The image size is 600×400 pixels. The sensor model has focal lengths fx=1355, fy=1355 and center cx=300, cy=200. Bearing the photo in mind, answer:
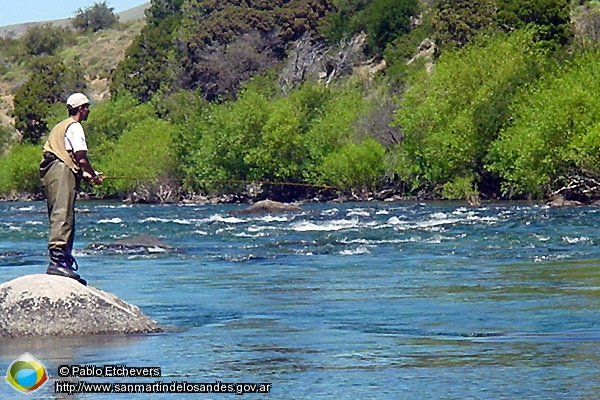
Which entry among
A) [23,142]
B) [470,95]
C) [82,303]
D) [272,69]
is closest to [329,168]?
[470,95]

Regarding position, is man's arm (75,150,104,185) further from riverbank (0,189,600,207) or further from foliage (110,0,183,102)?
foliage (110,0,183,102)

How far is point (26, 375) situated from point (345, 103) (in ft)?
196

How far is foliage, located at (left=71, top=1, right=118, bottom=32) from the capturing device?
517 ft

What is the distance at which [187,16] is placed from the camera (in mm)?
101500

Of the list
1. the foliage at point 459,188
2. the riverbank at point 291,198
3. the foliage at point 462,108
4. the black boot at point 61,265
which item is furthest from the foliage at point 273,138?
the black boot at point 61,265

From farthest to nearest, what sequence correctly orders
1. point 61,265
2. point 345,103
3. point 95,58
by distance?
1. point 95,58
2. point 345,103
3. point 61,265

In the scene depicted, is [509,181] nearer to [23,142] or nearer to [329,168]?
[329,168]

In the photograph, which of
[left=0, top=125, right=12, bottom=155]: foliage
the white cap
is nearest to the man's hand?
the white cap

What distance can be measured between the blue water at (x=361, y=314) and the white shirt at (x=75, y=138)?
1.70 metres

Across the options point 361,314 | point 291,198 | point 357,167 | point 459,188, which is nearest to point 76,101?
point 361,314

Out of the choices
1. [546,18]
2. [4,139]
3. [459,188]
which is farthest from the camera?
[4,139]

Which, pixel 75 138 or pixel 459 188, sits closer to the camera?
pixel 75 138

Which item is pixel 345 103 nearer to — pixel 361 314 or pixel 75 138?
pixel 361 314

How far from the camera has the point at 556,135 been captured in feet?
147
